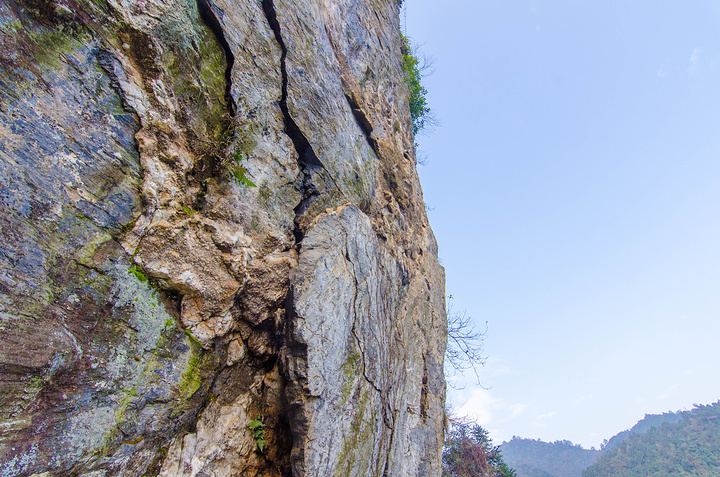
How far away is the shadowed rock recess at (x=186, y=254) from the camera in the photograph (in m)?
2.27

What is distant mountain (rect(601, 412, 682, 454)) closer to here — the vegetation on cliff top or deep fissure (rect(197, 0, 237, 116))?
the vegetation on cliff top

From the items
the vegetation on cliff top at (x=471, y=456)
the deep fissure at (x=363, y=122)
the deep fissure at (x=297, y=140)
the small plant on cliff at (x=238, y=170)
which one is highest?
→ the deep fissure at (x=363, y=122)

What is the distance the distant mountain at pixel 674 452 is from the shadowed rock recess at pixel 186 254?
60.5 metres

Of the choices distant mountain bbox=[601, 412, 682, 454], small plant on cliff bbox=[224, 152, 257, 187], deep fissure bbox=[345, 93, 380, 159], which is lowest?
small plant on cliff bbox=[224, 152, 257, 187]

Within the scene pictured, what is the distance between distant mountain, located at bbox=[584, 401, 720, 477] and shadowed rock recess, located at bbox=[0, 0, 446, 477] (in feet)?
198

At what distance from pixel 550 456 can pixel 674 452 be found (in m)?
44.2

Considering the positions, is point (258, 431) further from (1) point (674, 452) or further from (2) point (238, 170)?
(1) point (674, 452)

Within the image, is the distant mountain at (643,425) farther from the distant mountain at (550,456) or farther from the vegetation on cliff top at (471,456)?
the vegetation on cliff top at (471,456)

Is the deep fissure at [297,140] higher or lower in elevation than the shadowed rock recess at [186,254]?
higher

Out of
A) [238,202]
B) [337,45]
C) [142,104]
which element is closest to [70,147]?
[142,104]

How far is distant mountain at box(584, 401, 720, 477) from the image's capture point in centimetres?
4219

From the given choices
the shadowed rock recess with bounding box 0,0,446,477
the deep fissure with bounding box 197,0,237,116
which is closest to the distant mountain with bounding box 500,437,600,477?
the shadowed rock recess with bounding box 0,0,446,477

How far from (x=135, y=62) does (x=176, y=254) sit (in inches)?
72.3

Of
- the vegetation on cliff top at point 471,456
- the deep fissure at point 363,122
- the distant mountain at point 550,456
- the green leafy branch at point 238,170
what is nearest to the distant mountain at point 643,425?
the distant mountain at point 550,456
